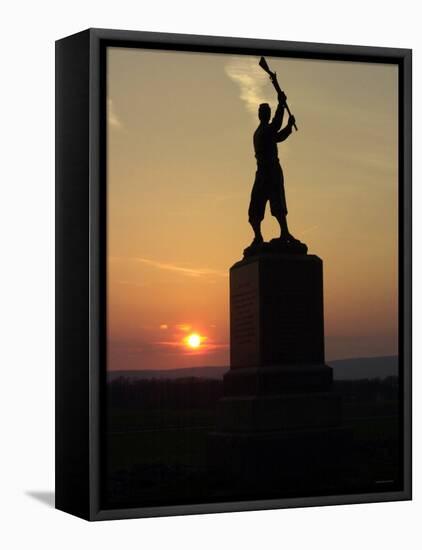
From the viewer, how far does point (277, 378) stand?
16891 millimetres

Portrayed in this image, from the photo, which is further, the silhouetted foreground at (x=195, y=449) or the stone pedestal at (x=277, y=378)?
the stone pedestal at (x=277, y=378)

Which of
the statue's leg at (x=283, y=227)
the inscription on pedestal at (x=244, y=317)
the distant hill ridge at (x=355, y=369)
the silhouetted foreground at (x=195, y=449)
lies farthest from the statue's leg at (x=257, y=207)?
the silhouetted foreground at (x=195, y=449)

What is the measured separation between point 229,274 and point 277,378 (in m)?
0.98

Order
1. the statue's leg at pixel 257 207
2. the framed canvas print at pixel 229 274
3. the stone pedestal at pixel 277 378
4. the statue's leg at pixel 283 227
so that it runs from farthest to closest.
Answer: the statue's leg at pixel 283 227, the statue's leg at pixel 257 207, the stone pedestal at pixel 277 378, the framed canvas print at pixel 229 274

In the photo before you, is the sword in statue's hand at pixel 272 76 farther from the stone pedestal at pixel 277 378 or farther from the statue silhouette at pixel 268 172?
the stone pedestal at pixel 277 378

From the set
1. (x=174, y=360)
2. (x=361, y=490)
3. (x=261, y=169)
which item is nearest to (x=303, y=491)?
(x=361, y=490)

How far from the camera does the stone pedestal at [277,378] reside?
16688mm

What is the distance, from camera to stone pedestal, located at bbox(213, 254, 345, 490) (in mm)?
16688

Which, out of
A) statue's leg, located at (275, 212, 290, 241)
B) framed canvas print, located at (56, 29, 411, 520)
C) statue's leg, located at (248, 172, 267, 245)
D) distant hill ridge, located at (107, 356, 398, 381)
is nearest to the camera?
framed canvas print, located at (56, 29, 411, 520)

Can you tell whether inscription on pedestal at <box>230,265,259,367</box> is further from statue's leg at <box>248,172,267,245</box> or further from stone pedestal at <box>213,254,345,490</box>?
statue's leg at <box>248,172,267,245</box>

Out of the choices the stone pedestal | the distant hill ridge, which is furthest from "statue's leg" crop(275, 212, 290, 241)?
the distant hill ridge

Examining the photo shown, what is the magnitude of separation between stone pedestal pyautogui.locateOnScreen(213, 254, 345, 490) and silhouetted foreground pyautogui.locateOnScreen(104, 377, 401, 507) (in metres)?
0.10

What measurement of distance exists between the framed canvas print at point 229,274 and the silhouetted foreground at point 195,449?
0.02m

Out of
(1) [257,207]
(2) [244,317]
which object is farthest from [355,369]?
(1) [257,207]
